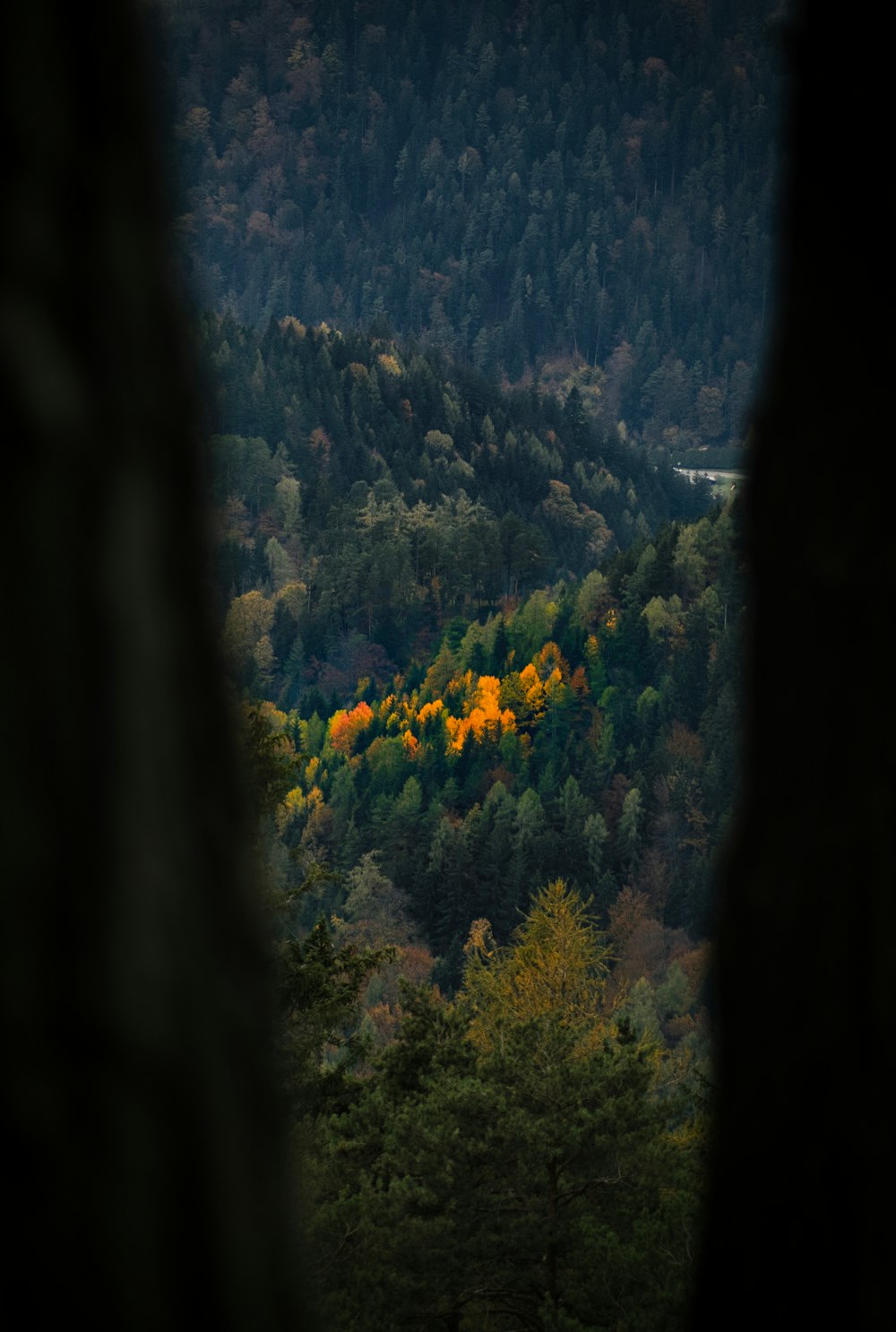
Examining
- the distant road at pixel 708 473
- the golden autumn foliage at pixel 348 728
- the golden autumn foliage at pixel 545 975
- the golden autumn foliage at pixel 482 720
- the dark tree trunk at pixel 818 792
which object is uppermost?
the dark tree trunk at pixel 818 792

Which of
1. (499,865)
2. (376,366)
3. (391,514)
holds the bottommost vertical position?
(499,865)

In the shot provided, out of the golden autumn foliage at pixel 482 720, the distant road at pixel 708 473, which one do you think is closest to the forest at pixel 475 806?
the golden autumn foliage at pixel 482 720

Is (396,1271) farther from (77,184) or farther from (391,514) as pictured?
(391,514)

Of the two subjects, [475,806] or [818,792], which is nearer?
[818,792]

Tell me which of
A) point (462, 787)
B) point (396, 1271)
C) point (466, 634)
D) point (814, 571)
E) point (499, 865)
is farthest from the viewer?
point (466, 634)

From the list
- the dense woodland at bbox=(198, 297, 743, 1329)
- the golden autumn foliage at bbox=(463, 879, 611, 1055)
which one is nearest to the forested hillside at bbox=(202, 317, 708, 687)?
the dense woodland at bbox=(198, 297, 743, 1329)

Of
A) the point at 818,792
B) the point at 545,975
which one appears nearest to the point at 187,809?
the point at 818,792

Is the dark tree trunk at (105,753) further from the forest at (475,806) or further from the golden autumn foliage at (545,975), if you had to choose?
the golden autumn foliage at (545,975)

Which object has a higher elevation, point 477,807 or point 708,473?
point 708,473

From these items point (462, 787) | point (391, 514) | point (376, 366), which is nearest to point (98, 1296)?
point (462, 787)

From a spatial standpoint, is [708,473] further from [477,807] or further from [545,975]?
[545,975]

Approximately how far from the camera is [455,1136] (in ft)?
33.2

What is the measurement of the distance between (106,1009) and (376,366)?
5867 inches

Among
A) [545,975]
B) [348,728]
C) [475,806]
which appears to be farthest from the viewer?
[348,728]
